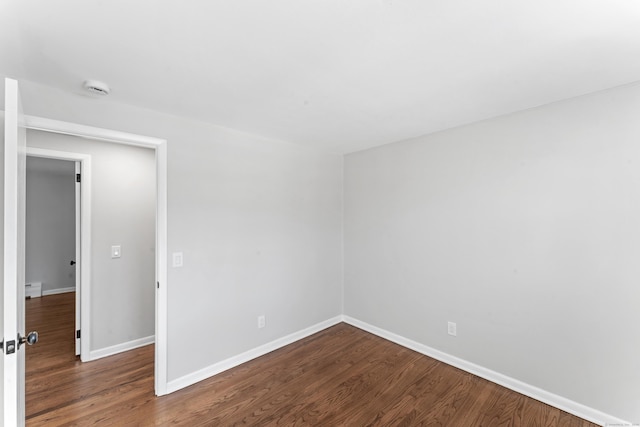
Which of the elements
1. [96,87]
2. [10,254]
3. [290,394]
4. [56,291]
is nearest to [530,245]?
[290,394]

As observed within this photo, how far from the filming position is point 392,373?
2623mm

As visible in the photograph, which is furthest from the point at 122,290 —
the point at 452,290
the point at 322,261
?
the point at 452,290

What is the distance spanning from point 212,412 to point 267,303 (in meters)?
1.12

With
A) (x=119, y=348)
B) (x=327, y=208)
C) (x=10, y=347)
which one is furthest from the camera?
(x=327, y=208)

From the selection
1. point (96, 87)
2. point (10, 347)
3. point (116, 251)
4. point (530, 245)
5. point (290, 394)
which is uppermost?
point (96, 87)

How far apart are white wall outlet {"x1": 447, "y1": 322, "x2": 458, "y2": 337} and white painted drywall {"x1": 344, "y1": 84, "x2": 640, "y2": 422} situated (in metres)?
0.04

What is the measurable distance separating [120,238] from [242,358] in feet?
6.13

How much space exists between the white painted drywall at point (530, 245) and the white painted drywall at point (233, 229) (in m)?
0.91

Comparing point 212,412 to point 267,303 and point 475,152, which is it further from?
point 475,152

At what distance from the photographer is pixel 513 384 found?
2.37 meters

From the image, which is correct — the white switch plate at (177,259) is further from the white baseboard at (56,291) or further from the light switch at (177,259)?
the white baseboard at (56,291)

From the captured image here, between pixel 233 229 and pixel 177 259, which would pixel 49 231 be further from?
pixel 233 229

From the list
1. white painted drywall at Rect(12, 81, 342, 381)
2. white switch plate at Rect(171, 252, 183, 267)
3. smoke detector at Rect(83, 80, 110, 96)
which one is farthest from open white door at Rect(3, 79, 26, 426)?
white switch plate at Rect(171, 252, 183, 267)

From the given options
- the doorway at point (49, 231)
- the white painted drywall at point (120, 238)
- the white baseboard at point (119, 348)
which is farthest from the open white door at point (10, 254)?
the doorway at point (49, 231)
